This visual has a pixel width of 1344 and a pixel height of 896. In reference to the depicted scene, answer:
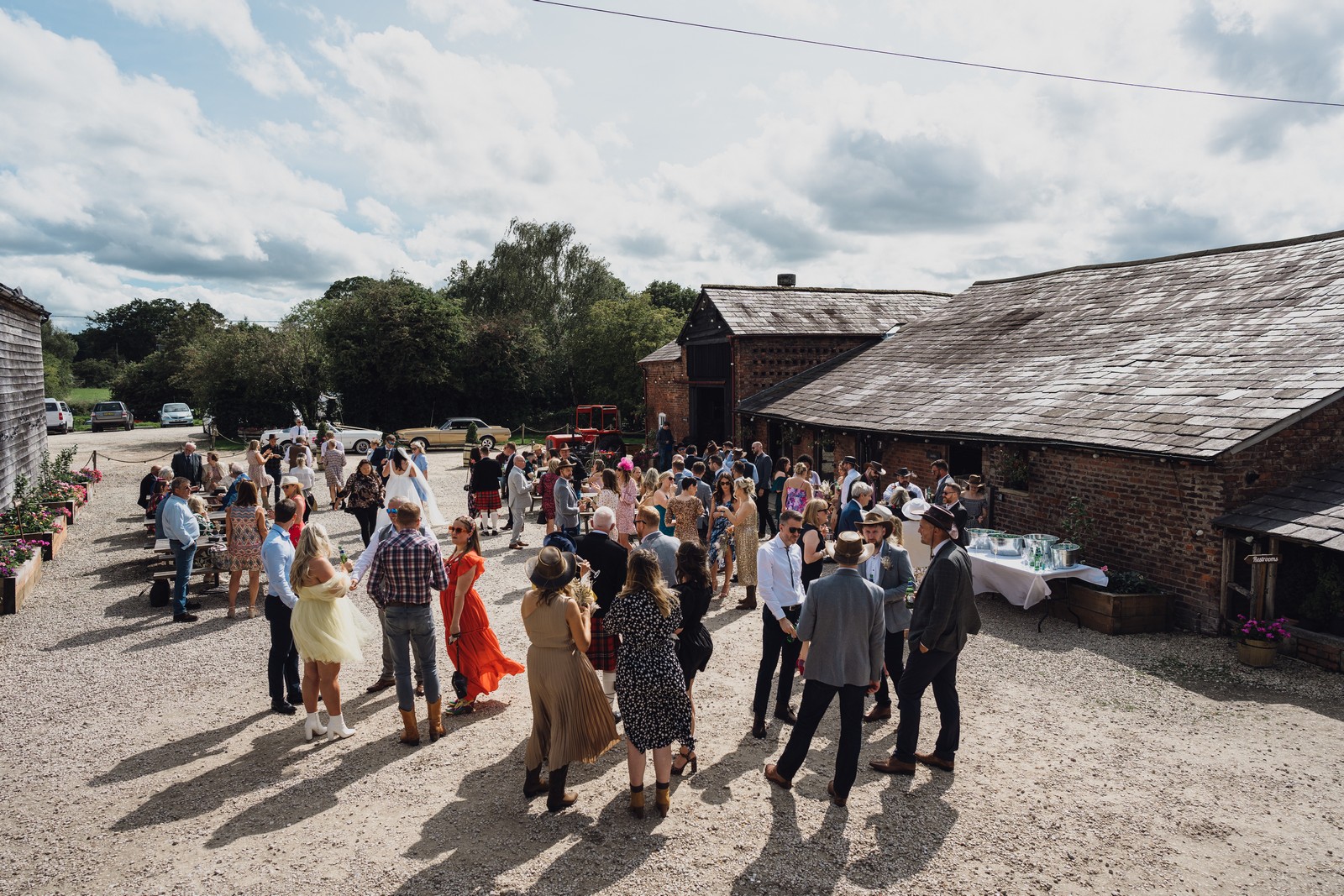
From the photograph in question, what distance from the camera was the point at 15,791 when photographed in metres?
5.53

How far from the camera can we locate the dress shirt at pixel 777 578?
6.03 metres

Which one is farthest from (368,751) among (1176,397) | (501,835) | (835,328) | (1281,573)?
(835,328)

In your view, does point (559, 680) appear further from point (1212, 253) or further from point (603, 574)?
point (1212, 253)

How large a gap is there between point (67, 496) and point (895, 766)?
17.7m

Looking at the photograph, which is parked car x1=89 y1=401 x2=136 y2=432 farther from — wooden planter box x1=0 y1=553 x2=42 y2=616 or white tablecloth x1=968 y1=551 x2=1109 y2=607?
white tablecloth x1=968 y1=551 x2=1109 y2=607

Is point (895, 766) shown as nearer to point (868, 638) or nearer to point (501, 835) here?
point (868, 638)

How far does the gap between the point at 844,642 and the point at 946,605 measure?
34.3 inches

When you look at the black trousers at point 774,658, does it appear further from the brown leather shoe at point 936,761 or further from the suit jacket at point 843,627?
the brown leather shoe at point 936,761

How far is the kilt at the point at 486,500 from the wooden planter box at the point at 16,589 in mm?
6100

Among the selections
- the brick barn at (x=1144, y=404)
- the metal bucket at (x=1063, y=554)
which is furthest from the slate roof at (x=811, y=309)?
the metal bucket at (x=1063, y=554)

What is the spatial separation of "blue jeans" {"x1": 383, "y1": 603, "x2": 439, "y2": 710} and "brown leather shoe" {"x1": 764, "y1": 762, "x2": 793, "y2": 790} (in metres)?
2.63

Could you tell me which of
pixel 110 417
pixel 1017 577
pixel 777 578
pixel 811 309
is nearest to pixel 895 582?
pixel 777 578

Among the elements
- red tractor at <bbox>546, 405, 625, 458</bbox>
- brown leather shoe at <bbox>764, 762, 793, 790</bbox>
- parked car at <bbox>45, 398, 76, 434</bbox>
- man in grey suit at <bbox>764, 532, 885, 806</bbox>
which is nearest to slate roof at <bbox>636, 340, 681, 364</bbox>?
red tractor at <bbox>546, 405, 625, 458</bbox>

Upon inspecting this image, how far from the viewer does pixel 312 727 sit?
622cm
